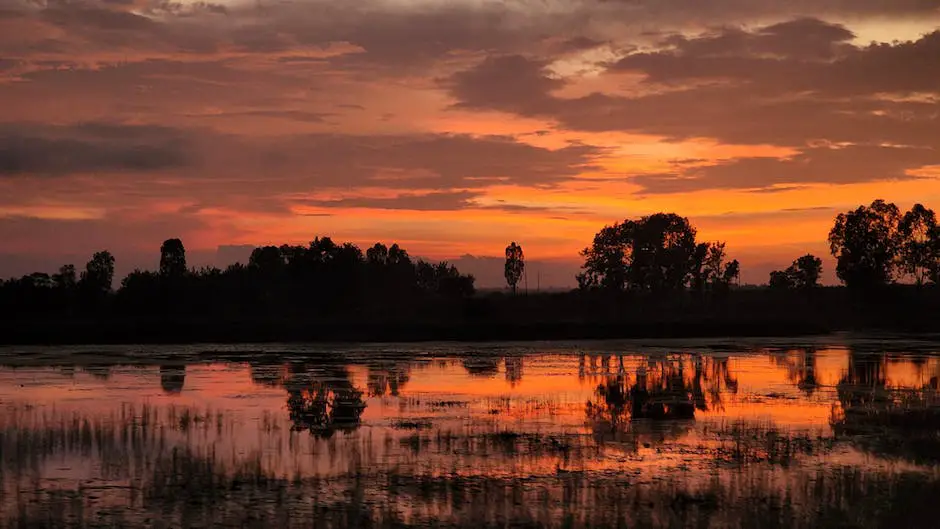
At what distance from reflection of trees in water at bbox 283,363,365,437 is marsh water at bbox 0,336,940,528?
15 centimetres

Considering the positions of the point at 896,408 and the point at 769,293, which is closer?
the point at 896,408

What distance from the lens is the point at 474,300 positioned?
120 meters

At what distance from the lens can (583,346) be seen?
74938 mm

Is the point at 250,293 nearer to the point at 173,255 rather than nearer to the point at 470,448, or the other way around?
the point at 173,255

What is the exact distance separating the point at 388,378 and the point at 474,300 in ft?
244

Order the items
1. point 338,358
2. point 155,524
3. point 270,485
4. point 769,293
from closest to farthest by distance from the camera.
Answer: point 155,524, point 270,485, point 338,358, point 769,293

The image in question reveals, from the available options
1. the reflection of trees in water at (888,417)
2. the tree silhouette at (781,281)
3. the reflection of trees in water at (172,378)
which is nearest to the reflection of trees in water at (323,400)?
the reflection of trees in water at (172,378)

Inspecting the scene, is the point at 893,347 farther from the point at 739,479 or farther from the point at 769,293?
the point at 769,293

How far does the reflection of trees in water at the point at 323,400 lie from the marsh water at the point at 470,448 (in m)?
0.15

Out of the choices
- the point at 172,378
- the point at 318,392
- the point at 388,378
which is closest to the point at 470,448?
the point at 318,392

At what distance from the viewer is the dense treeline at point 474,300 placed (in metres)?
97.1

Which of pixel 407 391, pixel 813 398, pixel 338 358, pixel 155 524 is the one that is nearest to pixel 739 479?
pixel 155 524

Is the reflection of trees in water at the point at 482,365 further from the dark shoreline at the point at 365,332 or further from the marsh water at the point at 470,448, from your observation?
the dark shoreline at the point at 365,332

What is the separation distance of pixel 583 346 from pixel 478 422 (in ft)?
152
